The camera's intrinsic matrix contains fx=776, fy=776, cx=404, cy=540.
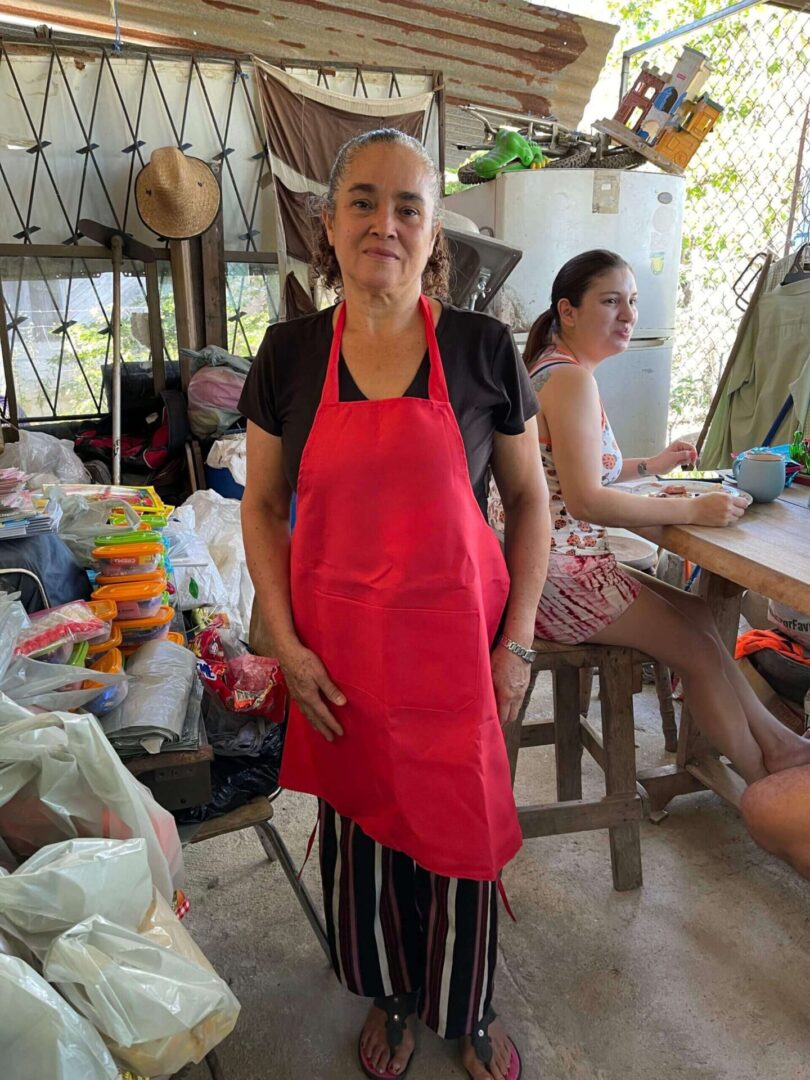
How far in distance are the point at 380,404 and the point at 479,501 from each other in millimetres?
258

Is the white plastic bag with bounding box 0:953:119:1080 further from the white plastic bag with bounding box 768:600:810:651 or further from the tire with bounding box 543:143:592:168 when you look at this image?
the tire with bounding box 543:143:592:168

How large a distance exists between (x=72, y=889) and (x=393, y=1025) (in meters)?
0.88

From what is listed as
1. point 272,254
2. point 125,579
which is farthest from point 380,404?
point 272,254

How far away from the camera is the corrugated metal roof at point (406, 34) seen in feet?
14.3

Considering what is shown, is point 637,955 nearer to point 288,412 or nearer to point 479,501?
point 479,501

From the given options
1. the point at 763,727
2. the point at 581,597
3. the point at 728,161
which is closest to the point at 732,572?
the point at 581,597

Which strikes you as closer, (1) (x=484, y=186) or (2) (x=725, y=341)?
(1) (x=484, y=186)

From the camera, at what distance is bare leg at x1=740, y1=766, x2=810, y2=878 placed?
1.43 metres

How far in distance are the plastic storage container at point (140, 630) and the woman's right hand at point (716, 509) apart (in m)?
1.20

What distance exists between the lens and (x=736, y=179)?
4977 millimetres

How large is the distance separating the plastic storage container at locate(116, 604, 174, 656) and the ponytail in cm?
109

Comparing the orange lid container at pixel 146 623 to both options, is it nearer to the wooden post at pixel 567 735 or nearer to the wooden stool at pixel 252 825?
the wooden stool at pixel 252 825

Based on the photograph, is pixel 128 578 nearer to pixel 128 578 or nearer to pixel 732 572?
pixel 128 578

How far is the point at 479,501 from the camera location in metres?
1.34
